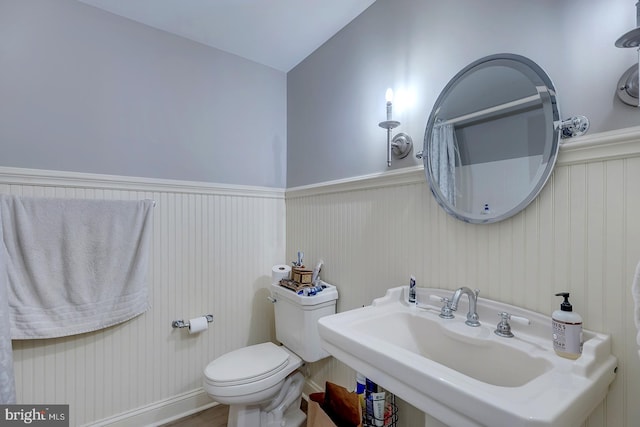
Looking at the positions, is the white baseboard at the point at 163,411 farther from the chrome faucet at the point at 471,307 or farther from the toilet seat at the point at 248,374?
the chrome faucet at the point at 471,307

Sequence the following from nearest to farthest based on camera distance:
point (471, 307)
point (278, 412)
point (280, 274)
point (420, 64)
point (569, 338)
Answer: point (569, 338)
point (471, 307)
point (420, 64)
point (278, 412)
point (280, 274)

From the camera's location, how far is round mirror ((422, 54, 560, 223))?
0.91 metres

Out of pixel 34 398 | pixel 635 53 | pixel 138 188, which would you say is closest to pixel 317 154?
pixel 138 188

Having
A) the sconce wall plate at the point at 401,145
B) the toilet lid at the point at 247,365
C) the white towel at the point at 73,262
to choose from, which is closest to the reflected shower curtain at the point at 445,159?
the sconce wall plate at the point at 401,145

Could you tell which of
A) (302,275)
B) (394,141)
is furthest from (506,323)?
(302,275)

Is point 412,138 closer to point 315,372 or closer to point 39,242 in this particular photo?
point 315,372

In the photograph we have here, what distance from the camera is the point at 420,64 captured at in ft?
4.22

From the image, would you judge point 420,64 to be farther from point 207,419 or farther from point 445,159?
point 207,419

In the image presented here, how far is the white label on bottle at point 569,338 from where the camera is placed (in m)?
0.74

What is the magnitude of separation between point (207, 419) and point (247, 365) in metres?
0.59

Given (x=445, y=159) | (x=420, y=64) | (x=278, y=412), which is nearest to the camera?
(x=445, y=159)

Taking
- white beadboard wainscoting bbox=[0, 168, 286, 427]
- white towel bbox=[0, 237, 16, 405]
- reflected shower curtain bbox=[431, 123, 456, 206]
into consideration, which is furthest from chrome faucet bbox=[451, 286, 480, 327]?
white towel bbox=[0, 237, 16, 405]

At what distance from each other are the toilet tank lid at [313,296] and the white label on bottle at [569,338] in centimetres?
104

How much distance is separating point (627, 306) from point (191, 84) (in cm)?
224
